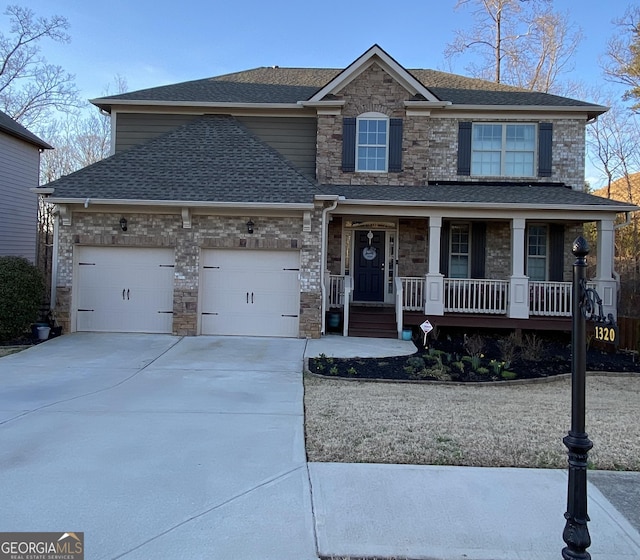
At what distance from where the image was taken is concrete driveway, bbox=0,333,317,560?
10.6ft

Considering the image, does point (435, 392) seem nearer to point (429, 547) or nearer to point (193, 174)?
point (429, 547)

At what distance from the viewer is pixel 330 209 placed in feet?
39.2

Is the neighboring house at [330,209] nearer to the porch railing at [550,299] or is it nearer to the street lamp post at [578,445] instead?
the porch railing at [550,299]

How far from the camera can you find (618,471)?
4.46 metres

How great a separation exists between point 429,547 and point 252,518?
1.22 meters

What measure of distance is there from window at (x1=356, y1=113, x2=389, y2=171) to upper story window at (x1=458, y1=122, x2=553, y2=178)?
219 centimetres

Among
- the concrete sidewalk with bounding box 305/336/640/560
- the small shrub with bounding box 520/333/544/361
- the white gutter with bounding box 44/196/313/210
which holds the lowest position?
the concrete sidewalk with bounding box 305/336/640/560

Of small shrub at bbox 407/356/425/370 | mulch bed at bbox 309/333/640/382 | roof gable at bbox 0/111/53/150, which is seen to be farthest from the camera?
roof gable at bbox 0/111/53/150

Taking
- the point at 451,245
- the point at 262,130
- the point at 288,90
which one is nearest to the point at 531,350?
the point at 451,245

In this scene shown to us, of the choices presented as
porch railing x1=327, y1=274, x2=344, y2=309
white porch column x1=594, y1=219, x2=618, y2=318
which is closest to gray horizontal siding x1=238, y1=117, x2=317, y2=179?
porch railing x1=327, y1=274, x2=344, y2=309

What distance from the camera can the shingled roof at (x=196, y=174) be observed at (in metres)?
11.5

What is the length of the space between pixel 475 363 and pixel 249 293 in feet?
18.2

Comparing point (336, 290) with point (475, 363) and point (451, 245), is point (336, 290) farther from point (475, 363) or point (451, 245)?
point (475, 363)

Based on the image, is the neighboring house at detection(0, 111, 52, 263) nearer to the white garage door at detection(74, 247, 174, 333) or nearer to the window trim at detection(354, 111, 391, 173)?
Answer: the white garage door at detection(74, 247, 174, 333)
